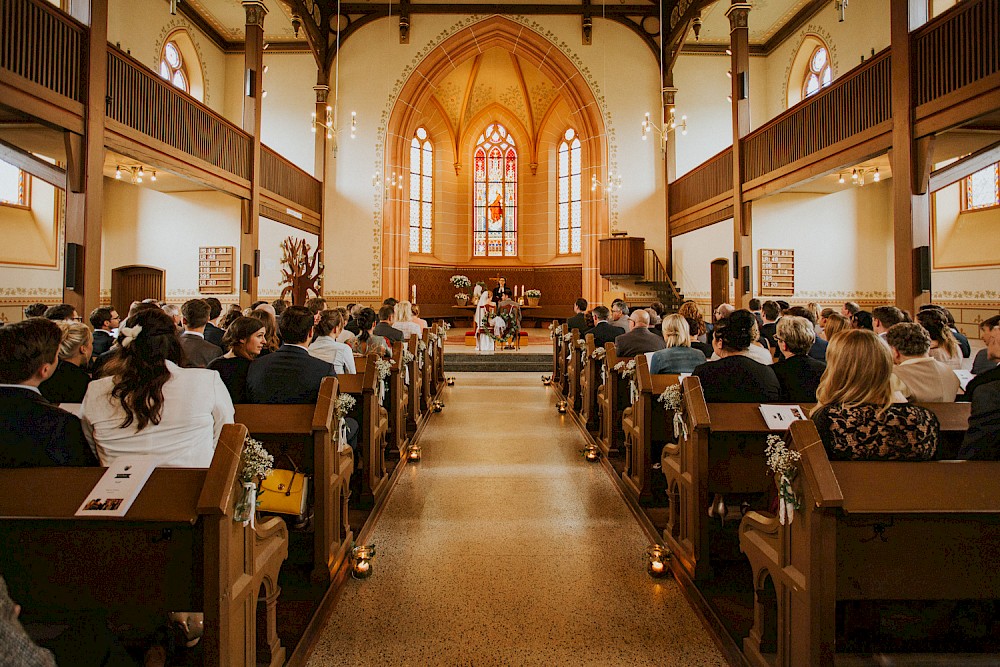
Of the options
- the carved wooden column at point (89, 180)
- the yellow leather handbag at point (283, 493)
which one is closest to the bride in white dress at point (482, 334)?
the carved wooden column at point (89, 180)

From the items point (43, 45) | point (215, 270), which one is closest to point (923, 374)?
point (43, 45)

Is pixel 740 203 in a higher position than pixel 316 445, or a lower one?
higher

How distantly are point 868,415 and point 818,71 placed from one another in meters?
14.4

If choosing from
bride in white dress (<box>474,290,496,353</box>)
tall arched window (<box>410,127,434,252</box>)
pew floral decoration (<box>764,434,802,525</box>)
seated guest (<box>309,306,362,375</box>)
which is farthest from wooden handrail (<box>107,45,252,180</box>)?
pew floral decoration (<box>764,434,802,525</box>)

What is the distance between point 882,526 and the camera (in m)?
1.92

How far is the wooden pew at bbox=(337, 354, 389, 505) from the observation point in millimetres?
4234

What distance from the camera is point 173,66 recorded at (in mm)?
13469

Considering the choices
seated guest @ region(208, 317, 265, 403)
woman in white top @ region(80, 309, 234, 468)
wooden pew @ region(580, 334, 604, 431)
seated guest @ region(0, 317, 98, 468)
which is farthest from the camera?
wooden pew @ region(580, 334, 604, 431)

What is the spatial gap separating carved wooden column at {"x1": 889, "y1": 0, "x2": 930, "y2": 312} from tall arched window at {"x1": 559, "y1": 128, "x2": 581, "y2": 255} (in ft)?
39.6

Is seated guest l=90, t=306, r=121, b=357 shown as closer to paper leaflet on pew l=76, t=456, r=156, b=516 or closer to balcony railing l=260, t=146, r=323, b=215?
paper leaflet on pew l=76, t=456, r=156, b=516

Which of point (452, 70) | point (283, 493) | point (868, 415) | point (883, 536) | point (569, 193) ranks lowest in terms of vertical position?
point (283, 493)

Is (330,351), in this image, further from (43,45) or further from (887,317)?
(43,45)

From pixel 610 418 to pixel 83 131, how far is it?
6751 mm

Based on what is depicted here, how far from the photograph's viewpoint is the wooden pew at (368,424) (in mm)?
4234
